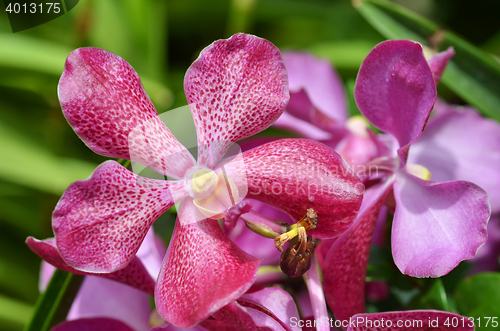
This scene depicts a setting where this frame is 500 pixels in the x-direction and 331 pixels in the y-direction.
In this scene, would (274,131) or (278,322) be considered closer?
(278,322)

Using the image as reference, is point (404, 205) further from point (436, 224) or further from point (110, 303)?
point (110, 303)

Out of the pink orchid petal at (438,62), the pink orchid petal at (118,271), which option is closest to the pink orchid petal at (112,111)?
the pink orchid petal at (118,271)

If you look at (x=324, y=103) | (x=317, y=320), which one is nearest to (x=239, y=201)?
(x=317, y=320)

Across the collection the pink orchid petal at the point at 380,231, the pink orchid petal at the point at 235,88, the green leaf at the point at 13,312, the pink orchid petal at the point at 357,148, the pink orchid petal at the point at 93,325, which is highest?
the pink orchid petal at the point at 235,88

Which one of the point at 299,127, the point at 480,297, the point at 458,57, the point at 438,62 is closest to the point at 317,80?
the point at 299,127

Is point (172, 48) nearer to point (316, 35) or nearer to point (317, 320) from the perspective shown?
point (316, 35)

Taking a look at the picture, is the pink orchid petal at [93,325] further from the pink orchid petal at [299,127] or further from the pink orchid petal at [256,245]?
the pink orchid petal at [299,127]

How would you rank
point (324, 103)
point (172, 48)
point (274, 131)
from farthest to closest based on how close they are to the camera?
point (172, 48) < point (274, 131) < point (324, 103)

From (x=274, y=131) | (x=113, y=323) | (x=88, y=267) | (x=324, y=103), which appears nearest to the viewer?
(x=88, y=267)
